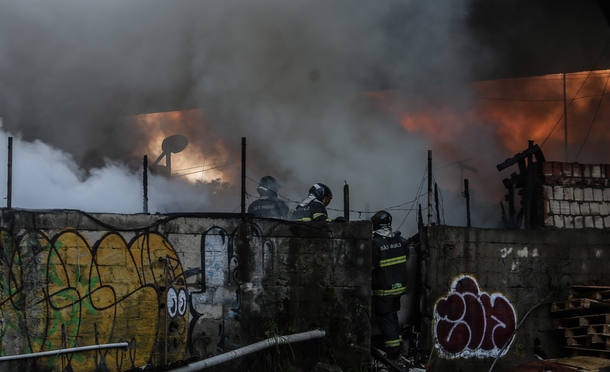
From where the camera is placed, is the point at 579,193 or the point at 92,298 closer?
the point at 92,298

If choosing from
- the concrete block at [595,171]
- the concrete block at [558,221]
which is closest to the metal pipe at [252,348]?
the concrete block at [558,221]

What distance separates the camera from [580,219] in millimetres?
8398

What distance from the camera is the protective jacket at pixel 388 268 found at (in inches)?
283

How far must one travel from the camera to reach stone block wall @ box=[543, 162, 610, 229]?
8320mm

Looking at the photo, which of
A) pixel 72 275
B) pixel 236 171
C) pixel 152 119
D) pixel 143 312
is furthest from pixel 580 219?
pixel 152 119

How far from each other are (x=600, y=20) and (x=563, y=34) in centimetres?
89

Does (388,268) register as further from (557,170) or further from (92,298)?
(92,298)

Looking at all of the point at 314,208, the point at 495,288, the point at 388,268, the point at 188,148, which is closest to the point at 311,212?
the point at 314,208

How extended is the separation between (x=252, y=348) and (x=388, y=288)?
1.85 metres

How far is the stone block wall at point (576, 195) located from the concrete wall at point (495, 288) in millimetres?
248

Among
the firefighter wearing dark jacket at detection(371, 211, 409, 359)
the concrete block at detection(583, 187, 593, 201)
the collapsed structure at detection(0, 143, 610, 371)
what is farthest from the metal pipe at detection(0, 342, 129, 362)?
the concrete block at detection(583, 187, 593, 201)

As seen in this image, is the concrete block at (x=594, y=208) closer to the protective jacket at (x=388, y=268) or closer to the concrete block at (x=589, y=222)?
the concrete block at (x=589, y=222)

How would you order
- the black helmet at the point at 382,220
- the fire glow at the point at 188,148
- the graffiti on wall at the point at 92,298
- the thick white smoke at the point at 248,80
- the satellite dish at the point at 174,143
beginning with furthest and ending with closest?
1. the satellite dish at the point at 174,143
2. the fire glow at the point at 188,148
3. the thick white smoke at the point at 248,80
4. the black helmet at the point at 382,220
5. the graffiti on wall at the point at 92,298

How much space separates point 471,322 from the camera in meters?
7.60
